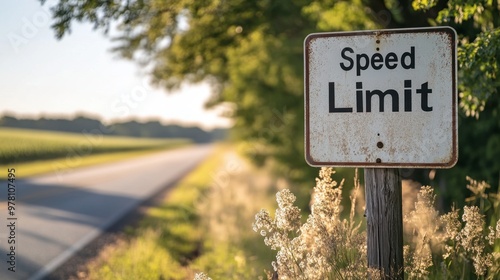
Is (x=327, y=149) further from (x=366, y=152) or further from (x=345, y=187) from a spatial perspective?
(x=345, y=187)

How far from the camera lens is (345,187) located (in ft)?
38.4

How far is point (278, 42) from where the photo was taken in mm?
12969

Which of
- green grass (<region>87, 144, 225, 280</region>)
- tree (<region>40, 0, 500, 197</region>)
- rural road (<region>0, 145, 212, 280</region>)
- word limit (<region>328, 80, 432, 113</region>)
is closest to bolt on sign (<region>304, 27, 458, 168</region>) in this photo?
word limit (<region>328, 80, 432, 113</region>)

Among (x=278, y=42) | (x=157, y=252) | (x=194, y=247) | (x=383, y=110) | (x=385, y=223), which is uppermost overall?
(x=278, y=42)

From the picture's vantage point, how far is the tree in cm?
581

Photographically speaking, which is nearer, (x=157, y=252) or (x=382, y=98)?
(x=382, y=98)

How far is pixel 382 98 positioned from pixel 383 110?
7cm

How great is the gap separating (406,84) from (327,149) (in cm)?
59

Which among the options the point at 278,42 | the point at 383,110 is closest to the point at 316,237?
the point at 383,110

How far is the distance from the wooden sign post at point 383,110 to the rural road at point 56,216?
4.27 metres

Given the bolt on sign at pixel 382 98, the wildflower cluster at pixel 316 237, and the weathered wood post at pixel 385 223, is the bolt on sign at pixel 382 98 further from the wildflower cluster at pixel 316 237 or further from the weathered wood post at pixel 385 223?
the wildflower cluster at pixel 316 237

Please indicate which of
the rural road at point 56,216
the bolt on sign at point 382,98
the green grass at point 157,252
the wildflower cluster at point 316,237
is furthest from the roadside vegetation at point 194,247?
the bolt on sign at point 382,98

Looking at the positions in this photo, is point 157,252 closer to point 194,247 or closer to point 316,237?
point 194,247

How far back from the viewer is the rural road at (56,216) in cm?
880
